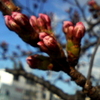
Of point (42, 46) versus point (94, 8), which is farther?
point (94, 8)

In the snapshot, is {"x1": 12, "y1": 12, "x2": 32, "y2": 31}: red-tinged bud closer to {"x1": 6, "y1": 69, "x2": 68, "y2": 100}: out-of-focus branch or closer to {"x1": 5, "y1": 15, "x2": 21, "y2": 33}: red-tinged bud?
{"x1": 5, "y1": 15, "x2": 21, "y2": 33}: red-tinged bud

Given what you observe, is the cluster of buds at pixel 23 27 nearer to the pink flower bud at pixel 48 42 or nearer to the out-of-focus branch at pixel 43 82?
A: the pink flower bud at pixel 48 42

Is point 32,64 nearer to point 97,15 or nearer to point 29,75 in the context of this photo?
point 29,75

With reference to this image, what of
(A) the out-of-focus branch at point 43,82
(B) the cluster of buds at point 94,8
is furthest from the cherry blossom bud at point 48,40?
(B) the cluster of buds at point 94,8

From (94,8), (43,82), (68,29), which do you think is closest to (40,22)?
(68,29)

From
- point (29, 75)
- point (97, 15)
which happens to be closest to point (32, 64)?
point (29, 75)

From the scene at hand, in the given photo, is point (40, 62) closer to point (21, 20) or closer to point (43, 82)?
point (21, 20)

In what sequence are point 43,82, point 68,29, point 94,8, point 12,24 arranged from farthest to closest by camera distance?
1. point 94,8
2. point 43,82
3. point 68,29
4. point 12,24
